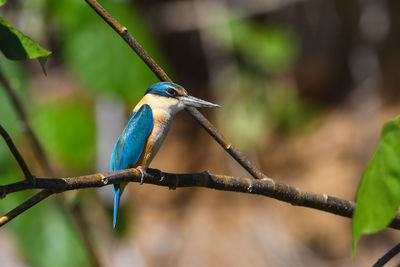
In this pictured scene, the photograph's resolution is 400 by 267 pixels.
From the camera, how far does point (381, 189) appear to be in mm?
759

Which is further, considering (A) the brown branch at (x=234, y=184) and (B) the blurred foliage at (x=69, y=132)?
(B) the blurred foliage at (x=69, y=132)

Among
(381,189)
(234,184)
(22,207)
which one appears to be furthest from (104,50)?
(381,189)

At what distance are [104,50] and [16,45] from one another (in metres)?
0.99

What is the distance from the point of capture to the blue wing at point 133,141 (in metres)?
1.78

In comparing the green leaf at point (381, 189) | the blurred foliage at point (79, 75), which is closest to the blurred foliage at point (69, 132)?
the blurred foliage at point (79, 75)

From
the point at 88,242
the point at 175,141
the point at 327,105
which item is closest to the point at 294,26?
the point at 327,105

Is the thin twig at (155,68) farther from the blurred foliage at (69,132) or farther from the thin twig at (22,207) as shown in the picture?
the blurred foliage at (69,132)

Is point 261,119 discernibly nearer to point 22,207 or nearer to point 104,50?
point 104,50

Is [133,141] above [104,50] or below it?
below

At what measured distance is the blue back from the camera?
179cm

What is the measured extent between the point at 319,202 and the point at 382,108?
3.17 m

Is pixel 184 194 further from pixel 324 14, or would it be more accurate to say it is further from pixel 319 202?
pixel 319 202

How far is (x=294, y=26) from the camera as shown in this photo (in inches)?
167

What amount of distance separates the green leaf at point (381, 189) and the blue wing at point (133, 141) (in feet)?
3.57
